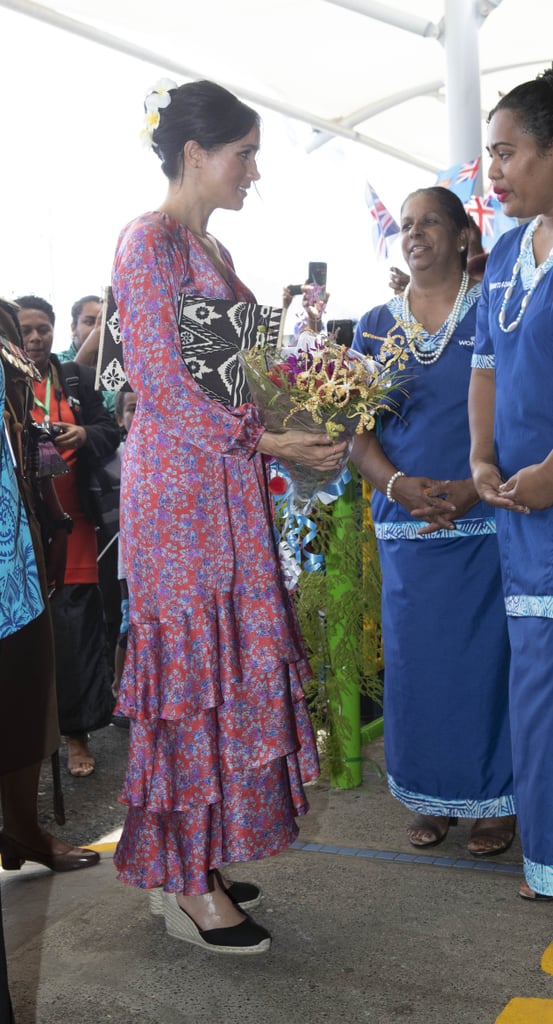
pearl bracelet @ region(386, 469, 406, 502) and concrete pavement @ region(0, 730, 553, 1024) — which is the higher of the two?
pearl bracelet @ region(386, 469, 406, 502)

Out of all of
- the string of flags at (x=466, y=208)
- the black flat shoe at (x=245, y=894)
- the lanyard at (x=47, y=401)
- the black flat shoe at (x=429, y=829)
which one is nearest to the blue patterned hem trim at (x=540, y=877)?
the black flat shoe at (x=429, y=829)

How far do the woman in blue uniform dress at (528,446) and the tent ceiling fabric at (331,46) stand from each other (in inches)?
350

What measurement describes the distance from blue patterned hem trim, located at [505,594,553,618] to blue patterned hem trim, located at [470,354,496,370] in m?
0.63

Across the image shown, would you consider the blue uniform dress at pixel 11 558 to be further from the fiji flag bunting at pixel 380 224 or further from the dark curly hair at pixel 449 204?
the fiji flag bunting at pixel 380 224

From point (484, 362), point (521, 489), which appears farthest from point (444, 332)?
point (521, 489)

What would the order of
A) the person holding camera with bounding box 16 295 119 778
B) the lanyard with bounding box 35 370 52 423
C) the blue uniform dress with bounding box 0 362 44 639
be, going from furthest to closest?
1. the lanyard with bounding box 35 370 52 423
2. the person holding camera with bounding box 16 295 119 778
3. the blue uniform dress with bounding box 0 362 44 639

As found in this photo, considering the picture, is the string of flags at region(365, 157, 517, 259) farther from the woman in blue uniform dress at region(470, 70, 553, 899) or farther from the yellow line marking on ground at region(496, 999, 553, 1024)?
the yellow line marking on ground at region(496, 999, 553, 1024)

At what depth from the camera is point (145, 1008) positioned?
97.7 inches

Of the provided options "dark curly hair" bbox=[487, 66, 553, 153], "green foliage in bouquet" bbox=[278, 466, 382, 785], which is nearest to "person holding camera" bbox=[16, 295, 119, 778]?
"green foliage in bouquet" bbox=[278, 466, 382, 785]

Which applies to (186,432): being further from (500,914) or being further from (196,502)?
(500,914)

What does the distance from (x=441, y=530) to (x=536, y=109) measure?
118 cm

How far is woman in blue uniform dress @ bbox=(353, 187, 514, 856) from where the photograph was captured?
10.8 feet

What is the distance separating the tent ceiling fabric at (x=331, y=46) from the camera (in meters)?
13.5

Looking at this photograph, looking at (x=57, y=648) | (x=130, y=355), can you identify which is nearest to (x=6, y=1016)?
(x=130, y=355)
